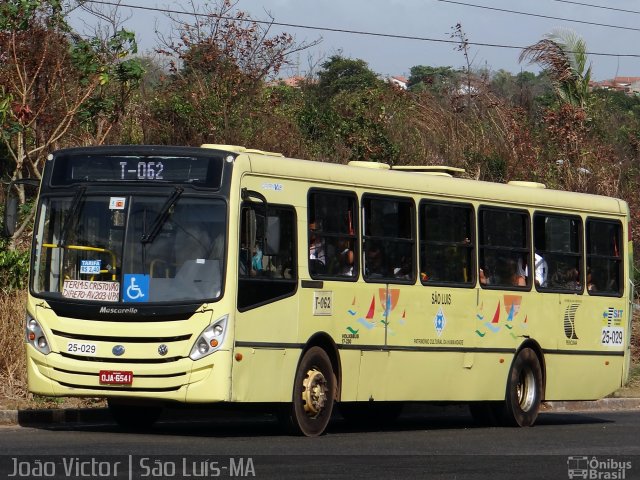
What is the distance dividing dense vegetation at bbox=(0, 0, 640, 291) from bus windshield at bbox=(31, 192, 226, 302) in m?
5.66

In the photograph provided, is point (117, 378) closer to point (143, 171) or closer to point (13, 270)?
point (143, 171)

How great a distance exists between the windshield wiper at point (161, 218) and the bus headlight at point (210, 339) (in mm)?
1016

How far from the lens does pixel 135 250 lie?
46.6 feet

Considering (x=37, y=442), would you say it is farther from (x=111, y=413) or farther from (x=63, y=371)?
(x=111, y=413)

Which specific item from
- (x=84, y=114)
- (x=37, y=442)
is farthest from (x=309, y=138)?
(x=37, y=442)

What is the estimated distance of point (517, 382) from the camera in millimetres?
18484

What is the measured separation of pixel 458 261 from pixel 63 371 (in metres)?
5.30

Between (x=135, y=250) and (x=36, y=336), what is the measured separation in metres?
1.31

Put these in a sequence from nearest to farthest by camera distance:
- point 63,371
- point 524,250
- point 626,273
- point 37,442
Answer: point 37,442
point 63,371
point 524,250
point 626,273

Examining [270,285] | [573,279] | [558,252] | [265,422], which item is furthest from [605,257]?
[270,285]

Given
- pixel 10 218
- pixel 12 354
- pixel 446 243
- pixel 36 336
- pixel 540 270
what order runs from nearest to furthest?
pixel 36 336
pixel 10 218
pixel 446 243
pixel 12 354
pixel 540 270

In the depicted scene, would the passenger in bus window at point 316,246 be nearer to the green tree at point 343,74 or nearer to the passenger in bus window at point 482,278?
the passenger in bus window at point 482,278

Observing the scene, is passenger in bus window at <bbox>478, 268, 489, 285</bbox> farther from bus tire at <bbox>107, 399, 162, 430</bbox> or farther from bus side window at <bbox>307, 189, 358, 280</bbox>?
bus tire at <bbox>107, 399, 162, 430</bbox>

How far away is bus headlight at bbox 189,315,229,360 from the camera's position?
13.9 m
